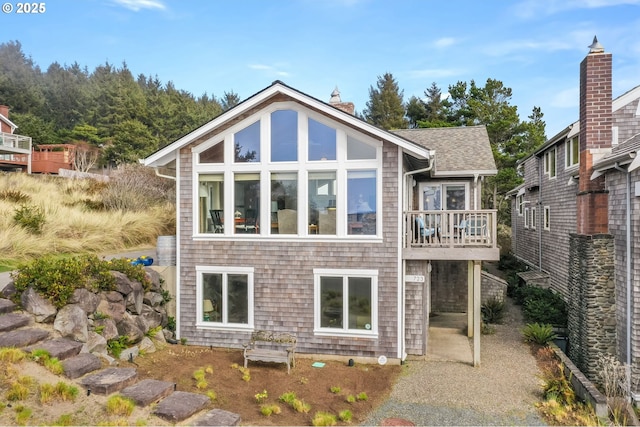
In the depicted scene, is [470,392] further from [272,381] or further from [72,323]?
[72,323]

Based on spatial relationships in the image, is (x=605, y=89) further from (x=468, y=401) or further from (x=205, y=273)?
(x=205, y=273)

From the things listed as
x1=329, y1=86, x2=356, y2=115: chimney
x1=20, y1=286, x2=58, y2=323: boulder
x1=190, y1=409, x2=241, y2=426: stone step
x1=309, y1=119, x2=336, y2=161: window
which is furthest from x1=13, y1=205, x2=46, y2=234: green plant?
x1=190, y1=409, x2=241, y2=426: stone step

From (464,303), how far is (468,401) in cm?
821

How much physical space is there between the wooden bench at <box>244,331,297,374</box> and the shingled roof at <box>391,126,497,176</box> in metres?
6.58

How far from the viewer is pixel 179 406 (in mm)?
5930

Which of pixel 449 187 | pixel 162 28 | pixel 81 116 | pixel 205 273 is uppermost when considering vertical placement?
pixel 81 116

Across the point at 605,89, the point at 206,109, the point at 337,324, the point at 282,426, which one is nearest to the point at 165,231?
the point at 337,324

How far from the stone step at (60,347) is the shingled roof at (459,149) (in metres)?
10.1

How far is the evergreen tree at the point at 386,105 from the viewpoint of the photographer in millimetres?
48500

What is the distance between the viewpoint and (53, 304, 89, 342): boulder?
7965mm

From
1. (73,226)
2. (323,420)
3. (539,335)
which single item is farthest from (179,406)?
(73,226)

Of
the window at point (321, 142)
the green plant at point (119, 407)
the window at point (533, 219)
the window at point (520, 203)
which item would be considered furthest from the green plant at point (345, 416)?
the window at point (520, 203)

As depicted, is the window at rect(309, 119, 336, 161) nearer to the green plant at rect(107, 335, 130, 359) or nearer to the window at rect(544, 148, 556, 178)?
the green plant at rect(107, 335, 130, 359)

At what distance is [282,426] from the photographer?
654 cm
